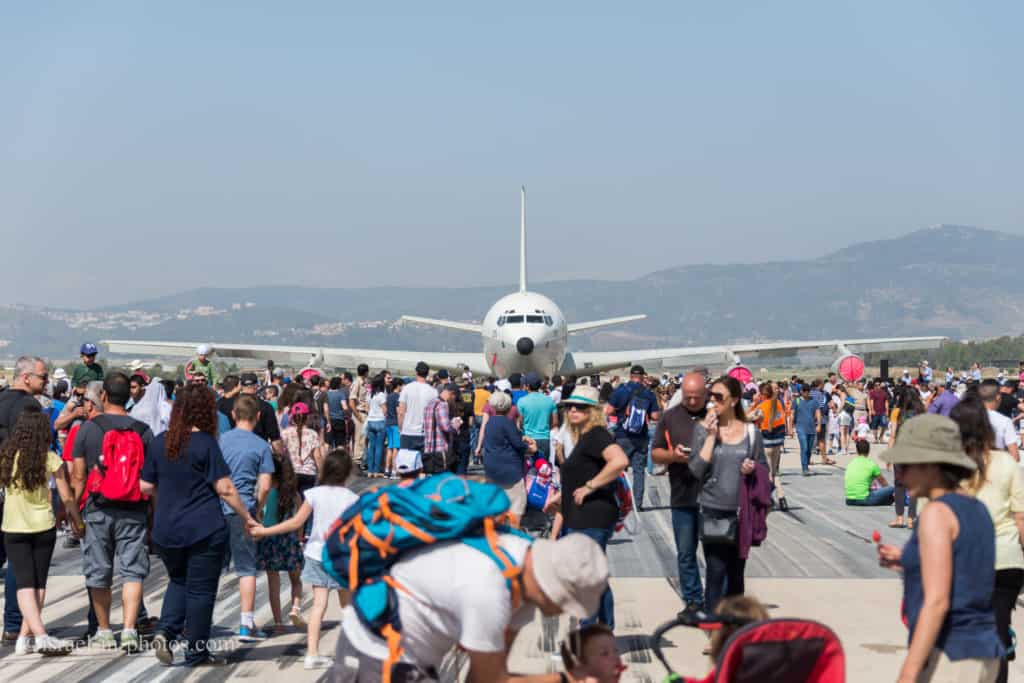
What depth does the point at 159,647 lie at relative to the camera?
810 cm

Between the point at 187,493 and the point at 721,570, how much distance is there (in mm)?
3513

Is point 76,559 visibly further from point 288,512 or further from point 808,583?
point 808,583

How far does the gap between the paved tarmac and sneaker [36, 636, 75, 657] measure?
0.07 metres

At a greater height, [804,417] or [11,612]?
[804,417]

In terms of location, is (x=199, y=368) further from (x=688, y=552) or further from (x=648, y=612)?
(x=688, y=552)

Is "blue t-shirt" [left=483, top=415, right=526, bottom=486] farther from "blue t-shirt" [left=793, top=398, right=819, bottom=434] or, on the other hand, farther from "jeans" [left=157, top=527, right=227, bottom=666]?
"blue t-shirt" [left=793, top=398, right=819, bottom=434]

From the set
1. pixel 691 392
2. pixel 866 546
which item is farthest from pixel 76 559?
pixel 866 546


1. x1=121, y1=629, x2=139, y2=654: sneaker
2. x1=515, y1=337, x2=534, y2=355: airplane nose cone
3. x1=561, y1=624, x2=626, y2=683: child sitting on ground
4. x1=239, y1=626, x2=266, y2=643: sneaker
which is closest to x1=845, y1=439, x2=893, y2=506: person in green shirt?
x1=239, y1=626, x2=266, y2=643: sneaker

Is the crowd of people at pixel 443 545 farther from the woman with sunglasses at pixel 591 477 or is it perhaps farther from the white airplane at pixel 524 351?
the white airplane at pixel 524 351

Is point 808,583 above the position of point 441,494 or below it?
below

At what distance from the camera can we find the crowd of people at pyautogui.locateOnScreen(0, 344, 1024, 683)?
12.5 ft

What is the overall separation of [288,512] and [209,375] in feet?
24.2

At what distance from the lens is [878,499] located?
17.3m

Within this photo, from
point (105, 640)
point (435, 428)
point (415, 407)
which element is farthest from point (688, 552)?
point (415, 407)
